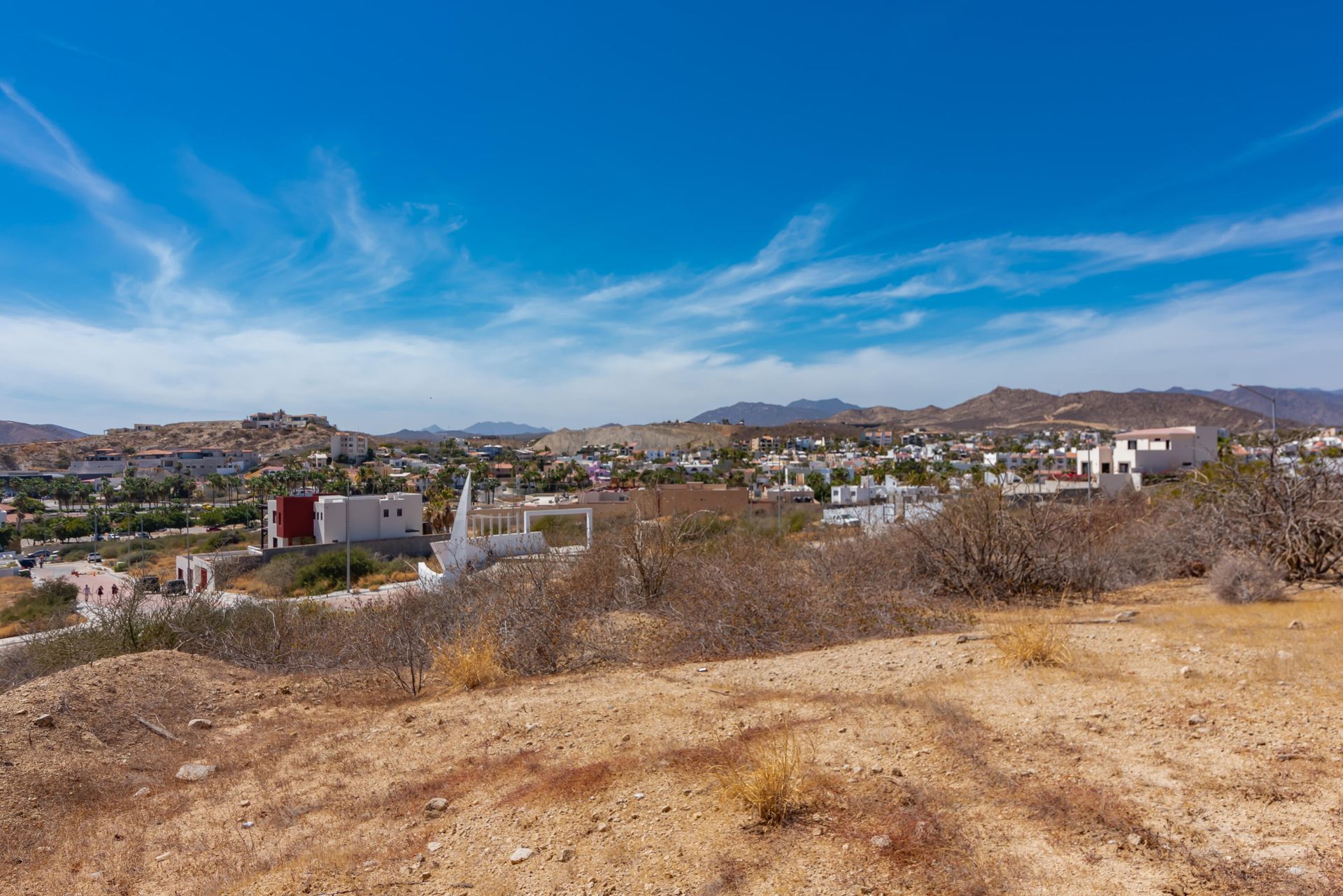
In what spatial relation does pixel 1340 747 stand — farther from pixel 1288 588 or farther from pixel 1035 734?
pixel 1288 588

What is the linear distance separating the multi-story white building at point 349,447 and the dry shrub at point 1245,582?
124 meters

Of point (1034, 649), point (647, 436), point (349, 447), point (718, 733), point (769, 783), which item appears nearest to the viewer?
point (769, 783)

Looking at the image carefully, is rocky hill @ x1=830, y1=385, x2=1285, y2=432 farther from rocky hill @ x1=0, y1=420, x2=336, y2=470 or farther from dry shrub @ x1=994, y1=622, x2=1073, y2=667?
rocky hill @ x1=0, y1=420, x2=336, y2=470

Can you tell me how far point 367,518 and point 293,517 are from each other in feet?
12.8

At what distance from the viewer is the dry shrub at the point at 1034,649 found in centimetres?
681

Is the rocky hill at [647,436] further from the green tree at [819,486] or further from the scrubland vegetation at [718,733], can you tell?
the scrubland vegetation at [718,733]

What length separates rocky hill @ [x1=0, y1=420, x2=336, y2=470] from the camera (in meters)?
121

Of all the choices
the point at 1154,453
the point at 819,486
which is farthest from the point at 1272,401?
the point at 819,486

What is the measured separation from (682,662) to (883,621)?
2681mm

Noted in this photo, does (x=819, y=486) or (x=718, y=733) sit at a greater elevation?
(x=718, y=733)

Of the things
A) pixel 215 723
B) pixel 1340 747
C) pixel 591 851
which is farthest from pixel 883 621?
pixel 215 723

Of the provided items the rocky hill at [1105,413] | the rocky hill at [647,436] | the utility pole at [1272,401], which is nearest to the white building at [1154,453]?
the utility pole at [1272,401]

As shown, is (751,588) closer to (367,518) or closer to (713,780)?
(713,780)

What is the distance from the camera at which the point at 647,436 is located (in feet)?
597
